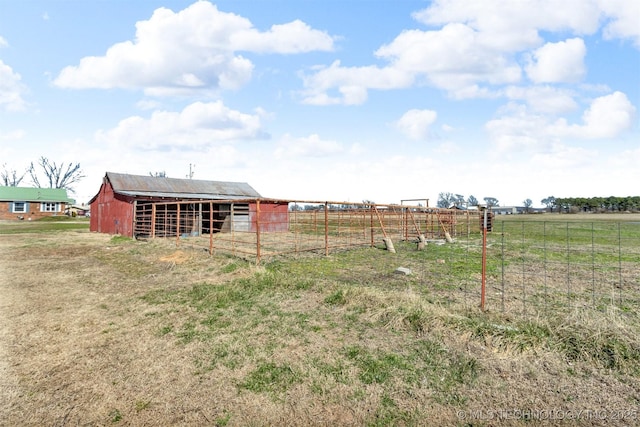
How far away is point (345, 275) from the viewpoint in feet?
28.9

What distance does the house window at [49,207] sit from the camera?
46.8 m

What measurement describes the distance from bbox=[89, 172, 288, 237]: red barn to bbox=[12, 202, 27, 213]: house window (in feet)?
81.0

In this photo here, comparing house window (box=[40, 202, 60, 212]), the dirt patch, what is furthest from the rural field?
house window (box=[40, 202, 60, 212])

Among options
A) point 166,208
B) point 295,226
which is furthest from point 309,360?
point 166,208

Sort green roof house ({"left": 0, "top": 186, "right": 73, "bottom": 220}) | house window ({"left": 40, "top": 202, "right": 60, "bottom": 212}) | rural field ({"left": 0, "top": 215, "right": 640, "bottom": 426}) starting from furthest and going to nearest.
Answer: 1. house window ({"left": 40, "top": 202, "right": 60, "bottom": 212})
2. green roof house ({"left": 0, "top": 186, "right": 73, "bottom": 220})
3. rural field ({"left": 0, "top": 215, "right": 640, "bottom": 426})

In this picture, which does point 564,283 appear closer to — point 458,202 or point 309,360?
point 309,360

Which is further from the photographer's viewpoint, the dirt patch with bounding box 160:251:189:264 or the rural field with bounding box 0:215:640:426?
the dirt patch with bounding box 160:251:189:264

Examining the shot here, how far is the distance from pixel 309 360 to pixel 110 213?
25.5 meters

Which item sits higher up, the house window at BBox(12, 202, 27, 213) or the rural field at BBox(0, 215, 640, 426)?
the house window at BBox(12, 202, 27, 213)

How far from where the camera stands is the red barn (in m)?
20.1

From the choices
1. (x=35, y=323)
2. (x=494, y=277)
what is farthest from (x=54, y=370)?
(x=494, y=277)

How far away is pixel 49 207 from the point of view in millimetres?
47781

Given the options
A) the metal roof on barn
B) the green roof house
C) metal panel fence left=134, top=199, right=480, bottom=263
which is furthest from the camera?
the green roof house

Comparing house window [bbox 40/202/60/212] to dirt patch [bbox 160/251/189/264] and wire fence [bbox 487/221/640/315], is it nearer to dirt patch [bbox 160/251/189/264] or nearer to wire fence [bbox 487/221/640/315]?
dirt patch [bbox 160/251/189/264]
